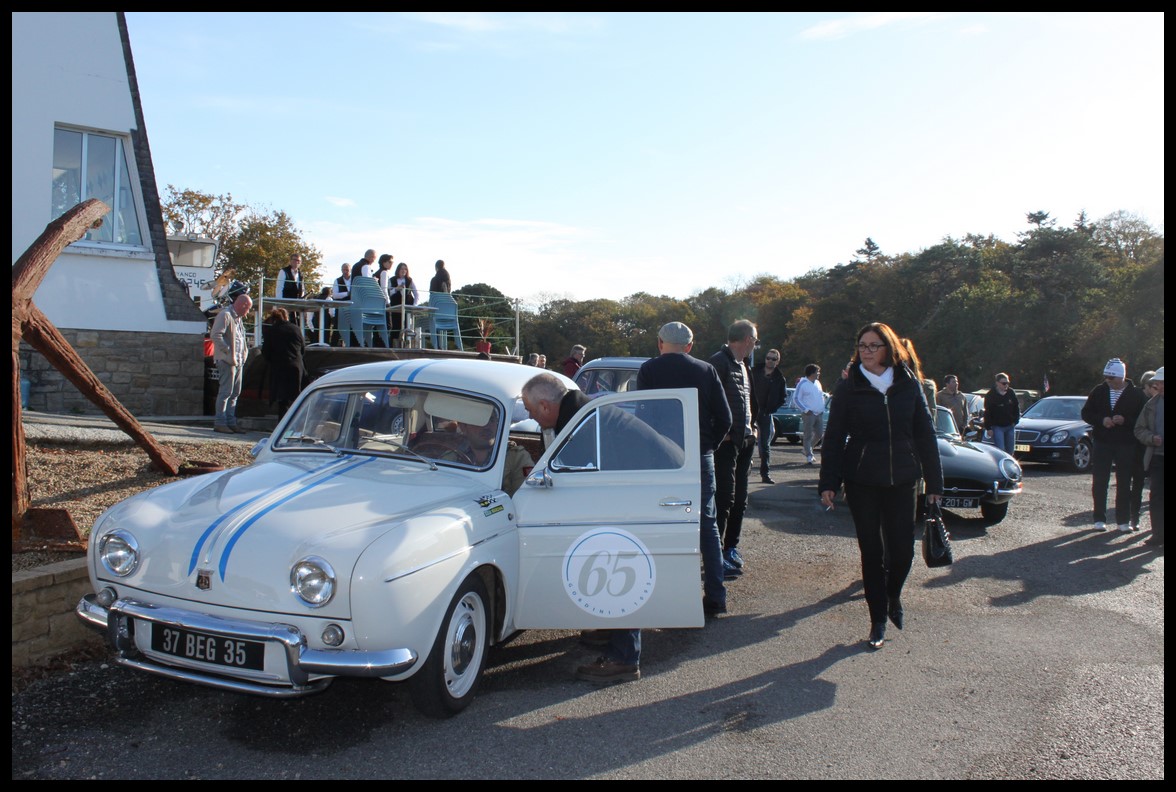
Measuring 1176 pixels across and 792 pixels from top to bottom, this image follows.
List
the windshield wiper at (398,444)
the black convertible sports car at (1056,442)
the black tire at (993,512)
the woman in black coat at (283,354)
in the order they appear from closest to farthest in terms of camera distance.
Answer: the windshield wiper at (398,444), the black tire at (993,512), the woman in black coat at (283,354), the black convertible sports car at (1056,442)

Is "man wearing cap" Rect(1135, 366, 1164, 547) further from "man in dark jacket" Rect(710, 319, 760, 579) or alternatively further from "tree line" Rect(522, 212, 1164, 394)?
"tree line" Rect(522, 212, 1164, 394)

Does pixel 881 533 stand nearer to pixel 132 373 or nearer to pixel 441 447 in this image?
pixel 441 447

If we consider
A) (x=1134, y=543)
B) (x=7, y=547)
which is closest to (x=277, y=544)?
(x=7, y=547)

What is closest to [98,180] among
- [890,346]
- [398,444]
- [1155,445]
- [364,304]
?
[364,304]

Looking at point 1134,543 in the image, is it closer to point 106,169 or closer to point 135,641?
point 135,641

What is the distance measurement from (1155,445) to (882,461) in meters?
5.43

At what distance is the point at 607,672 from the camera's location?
15.6ft

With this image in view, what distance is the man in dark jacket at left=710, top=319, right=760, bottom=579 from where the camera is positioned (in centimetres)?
665

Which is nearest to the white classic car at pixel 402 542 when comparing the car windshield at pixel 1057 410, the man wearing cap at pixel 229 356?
the man wearing cap at pixel 229 356

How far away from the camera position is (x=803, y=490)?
1248 centimetres

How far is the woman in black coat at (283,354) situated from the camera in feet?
38.1

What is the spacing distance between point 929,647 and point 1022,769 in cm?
176

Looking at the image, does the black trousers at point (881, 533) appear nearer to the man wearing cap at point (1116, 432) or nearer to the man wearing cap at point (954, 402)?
the man wearing cap at point (1116, 432)

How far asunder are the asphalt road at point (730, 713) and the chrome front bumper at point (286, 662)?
322mm
